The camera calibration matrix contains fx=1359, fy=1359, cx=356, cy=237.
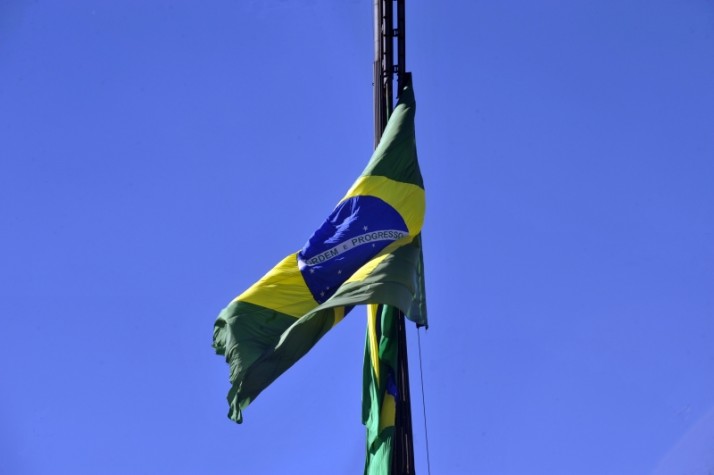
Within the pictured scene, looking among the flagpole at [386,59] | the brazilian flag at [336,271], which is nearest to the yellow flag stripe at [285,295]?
the brazilian flag at [336,271]

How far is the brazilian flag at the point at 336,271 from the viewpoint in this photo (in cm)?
1848

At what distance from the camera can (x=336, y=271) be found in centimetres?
1952

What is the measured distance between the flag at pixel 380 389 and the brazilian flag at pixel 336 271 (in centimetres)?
50

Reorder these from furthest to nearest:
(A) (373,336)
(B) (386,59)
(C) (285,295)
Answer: (B) (386,59)
(C) (285,295)
(A) (373,336)

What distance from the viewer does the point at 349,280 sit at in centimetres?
1872

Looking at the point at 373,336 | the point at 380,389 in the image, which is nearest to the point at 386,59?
the point at 373,336

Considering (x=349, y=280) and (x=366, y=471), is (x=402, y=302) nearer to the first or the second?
(x=349, y=280)

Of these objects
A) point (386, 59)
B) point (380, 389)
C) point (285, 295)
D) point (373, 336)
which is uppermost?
point (386, 59)

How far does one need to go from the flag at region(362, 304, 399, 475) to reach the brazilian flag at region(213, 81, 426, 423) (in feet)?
1.65

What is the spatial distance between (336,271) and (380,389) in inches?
75.7

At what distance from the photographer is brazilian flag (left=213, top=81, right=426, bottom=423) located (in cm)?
1848

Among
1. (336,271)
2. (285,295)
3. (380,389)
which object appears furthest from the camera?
(285,295)

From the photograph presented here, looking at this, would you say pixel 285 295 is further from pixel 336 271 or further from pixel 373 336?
pixel 373 336

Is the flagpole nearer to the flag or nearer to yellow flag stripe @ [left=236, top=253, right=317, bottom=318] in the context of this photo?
yellow flag stripe @ [left=236, top=253, right=317, bottom=318]
